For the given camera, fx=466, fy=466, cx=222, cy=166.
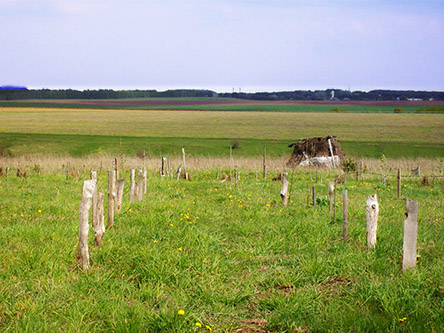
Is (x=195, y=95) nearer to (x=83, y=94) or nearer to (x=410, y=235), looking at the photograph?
(x=83, y=94)

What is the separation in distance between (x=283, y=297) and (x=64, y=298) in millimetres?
2611

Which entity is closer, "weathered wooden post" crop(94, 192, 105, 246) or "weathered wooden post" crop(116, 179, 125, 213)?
"weathered wooden post" crop(94, 192, 105, 246)

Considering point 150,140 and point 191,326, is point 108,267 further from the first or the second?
point 150,140

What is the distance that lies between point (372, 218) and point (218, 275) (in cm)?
274

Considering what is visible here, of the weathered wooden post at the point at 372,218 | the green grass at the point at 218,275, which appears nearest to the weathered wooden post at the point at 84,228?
the green grass at the point at 218,275

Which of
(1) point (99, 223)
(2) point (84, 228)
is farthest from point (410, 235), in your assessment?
(1) point (99, 223)

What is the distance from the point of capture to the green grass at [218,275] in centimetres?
502

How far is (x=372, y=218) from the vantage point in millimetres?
7422

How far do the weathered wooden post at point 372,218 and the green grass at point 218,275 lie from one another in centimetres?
15

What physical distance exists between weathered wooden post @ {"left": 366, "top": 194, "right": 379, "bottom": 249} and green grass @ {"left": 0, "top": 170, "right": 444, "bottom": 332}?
0.15 meters

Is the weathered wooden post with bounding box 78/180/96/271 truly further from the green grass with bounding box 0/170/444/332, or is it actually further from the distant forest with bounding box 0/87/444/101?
the distant forest with bounding box 0/87/444/101

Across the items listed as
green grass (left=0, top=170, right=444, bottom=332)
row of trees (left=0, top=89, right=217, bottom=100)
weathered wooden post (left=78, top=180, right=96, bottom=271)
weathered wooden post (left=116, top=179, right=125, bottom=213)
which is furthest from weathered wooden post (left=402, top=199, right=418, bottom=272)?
row of trees (left=0, top=89, right=217, bottom=100)

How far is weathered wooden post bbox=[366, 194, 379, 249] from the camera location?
24.3 ft

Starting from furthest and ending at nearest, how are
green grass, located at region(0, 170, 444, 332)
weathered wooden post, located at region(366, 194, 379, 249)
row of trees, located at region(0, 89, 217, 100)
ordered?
row of trees, located at region(0, 89, 217, 100)
weathered wooden post, located at region(366, 194, 379, 249)
green grass, located at region(0, 170, 444, 332)
